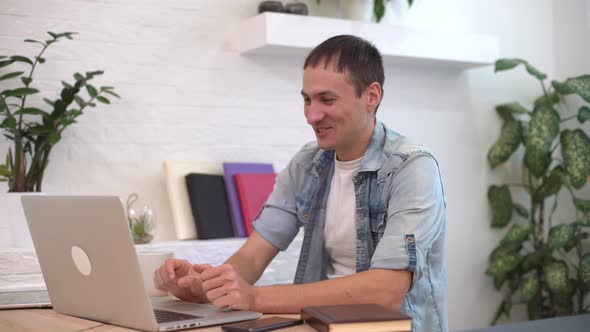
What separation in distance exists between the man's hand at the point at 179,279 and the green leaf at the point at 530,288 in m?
2.54

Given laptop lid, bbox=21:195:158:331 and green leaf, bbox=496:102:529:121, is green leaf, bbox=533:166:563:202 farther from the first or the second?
laptop lid, bbox=21:195:158:331

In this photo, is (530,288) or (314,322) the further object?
(530,288)

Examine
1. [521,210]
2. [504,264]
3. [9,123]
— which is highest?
[9,123]

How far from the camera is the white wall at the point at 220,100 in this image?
3.22m

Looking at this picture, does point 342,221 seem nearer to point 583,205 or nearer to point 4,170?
point 4,170

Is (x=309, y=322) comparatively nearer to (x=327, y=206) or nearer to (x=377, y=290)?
(x=377, y=290)

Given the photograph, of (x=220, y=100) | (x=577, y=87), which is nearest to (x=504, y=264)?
(x=577, y=87)

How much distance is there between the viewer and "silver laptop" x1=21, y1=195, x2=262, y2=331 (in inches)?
58.7

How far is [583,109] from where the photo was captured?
412 centimetres

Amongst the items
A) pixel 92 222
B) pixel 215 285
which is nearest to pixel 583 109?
pixel 215 285

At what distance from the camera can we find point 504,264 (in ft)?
13.5

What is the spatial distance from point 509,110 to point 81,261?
3.11m

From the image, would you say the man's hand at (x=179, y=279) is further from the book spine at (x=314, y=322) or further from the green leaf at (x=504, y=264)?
the green leaf at (x=504, y=264)

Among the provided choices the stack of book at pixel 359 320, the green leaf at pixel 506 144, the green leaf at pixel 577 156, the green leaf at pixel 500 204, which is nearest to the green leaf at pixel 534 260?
the green leaf at pixel 500 204
